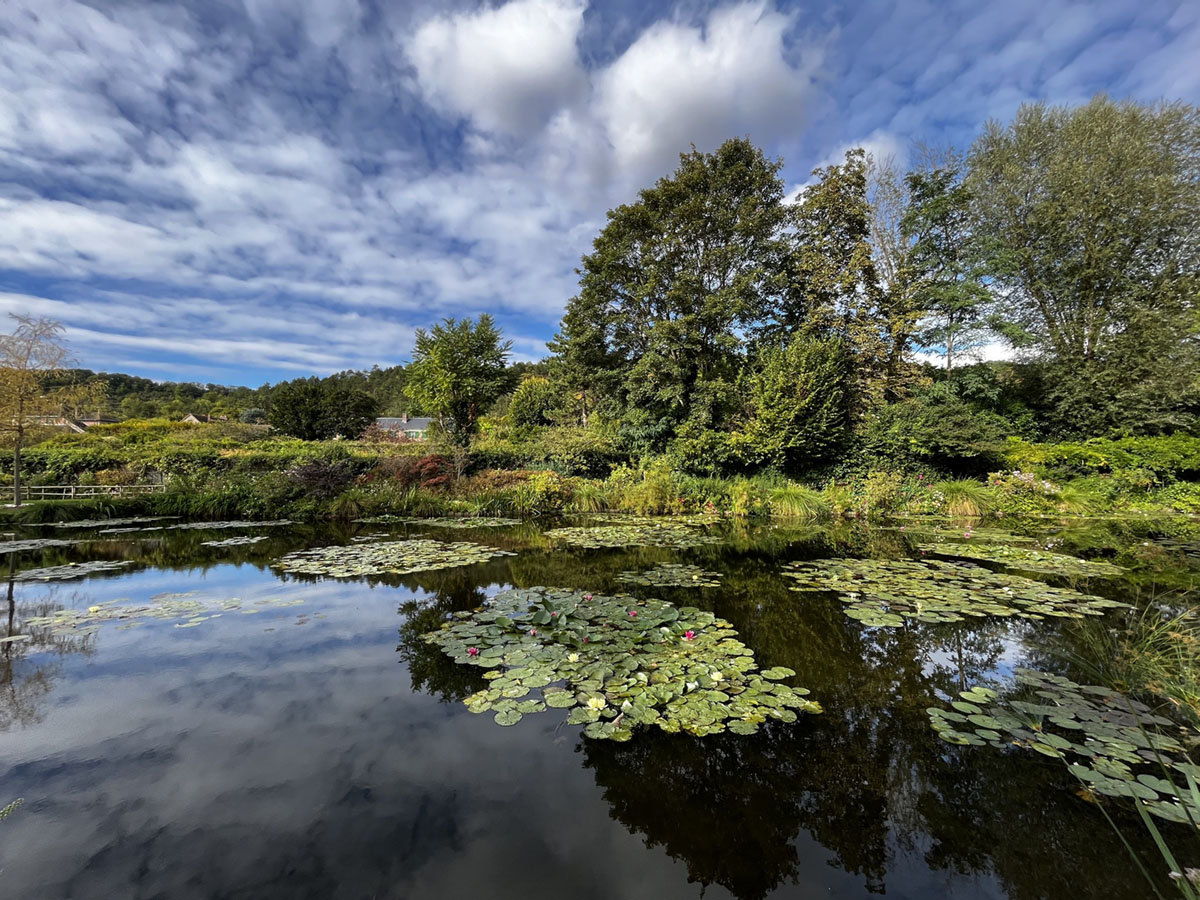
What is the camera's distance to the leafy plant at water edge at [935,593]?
14.9 ft

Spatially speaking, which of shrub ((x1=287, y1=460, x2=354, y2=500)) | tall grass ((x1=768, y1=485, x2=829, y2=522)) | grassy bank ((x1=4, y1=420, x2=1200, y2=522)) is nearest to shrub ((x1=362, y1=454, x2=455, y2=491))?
grassy bank ((x1=4, y1=420, x2=1200, y2=522))

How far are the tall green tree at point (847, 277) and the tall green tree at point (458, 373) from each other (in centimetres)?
1114

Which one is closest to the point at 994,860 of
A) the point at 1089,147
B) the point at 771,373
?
the point at 771,373

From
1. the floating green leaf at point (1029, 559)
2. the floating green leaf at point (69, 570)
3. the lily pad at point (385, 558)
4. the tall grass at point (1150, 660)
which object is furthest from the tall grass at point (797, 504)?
the floating green leaf at point (69, 570)

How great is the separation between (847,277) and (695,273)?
4.67 metres

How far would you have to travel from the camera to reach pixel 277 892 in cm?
177

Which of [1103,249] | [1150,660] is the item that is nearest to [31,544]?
[1150,660]

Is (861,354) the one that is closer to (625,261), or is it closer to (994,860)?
(625,261)

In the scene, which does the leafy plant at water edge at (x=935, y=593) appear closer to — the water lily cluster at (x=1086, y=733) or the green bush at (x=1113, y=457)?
the water lily cluster at (x=1086, y=733)

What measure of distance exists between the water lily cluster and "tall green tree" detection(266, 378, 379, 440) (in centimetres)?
3794

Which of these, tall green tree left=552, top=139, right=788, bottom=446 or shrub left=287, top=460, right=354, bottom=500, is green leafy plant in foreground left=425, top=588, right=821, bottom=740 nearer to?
shrub left=287, top=460, right=354, bottom=500

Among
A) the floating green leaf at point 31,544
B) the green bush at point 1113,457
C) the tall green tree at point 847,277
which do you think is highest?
the tall green tree at point 847,277

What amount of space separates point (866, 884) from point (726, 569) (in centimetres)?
480

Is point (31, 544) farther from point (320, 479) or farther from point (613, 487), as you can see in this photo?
point (613, 487)
